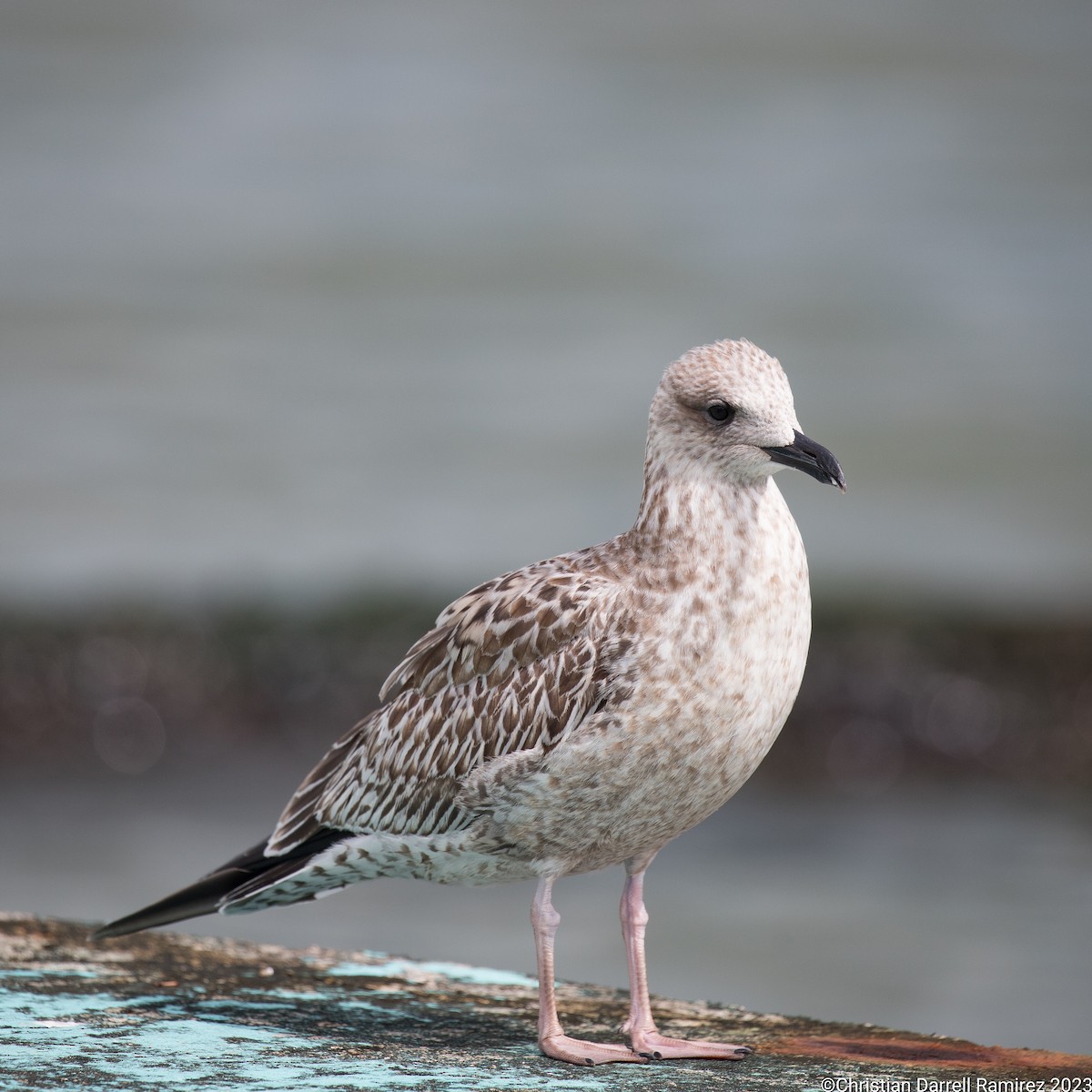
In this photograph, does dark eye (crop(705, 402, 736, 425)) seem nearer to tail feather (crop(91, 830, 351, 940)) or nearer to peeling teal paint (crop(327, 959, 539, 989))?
tail feather (crop(91, 830, 351, 940))

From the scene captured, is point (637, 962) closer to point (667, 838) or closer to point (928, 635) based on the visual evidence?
point (667, 838)

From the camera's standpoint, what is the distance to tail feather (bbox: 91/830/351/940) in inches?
239

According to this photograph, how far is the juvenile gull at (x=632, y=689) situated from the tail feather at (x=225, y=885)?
75 millimetres

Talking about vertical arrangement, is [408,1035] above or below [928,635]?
below

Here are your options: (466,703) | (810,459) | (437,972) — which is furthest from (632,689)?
(437,972)

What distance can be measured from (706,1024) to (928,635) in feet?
33.5

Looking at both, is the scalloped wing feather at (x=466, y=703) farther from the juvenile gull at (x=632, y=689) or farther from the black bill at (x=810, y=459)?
the black bill at (x=810, y=459)

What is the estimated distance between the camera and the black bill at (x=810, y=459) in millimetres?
5242

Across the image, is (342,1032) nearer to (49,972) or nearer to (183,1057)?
(183,1057)

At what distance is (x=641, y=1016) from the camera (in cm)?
564

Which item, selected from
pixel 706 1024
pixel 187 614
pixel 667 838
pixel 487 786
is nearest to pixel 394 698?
pixel 487 786

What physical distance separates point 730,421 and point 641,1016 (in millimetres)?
2045

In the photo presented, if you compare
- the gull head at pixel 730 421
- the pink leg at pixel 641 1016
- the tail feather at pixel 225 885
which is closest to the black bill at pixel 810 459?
the gull head at pixel 730 421

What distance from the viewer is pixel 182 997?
19.9 ft
